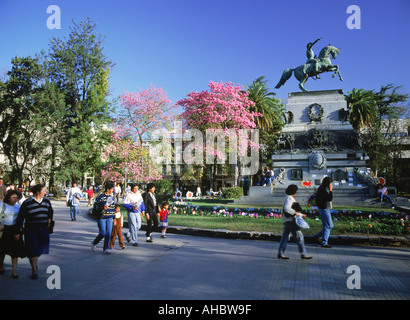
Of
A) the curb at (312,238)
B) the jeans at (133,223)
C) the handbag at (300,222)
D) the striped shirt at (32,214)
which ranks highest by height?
the striped shirt at (32,214)

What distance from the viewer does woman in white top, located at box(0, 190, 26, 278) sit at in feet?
17.4

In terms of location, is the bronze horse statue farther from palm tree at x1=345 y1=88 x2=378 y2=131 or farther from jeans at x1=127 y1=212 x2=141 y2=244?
palm tree at x1=345 y1=88 x2=378 y2=131

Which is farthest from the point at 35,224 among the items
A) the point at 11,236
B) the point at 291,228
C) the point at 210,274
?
the point at 291,228

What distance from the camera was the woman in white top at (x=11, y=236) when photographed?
17.4 feet

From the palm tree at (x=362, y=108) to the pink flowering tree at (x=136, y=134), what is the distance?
24.0 meters

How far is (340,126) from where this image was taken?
2017 cm

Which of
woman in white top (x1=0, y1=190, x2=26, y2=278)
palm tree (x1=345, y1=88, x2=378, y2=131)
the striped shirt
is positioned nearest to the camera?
woman in white top (x1=0, y1=190, x2=26, y2=278)

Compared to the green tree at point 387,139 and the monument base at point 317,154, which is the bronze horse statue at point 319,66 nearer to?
the monument base at point 317,154

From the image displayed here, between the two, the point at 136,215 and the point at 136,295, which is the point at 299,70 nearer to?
the point at 136,215

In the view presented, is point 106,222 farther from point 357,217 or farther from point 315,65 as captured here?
point 315,65

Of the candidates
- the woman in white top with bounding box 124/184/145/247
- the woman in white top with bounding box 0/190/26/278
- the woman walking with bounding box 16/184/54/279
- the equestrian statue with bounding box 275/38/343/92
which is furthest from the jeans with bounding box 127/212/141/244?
the equestrian statue with bounding box 275/38/343/92

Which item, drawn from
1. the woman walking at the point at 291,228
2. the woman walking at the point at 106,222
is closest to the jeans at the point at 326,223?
the woman walking at the point at 291,228

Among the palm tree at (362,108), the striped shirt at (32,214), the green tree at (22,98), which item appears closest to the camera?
the striped shirt at (32,214)

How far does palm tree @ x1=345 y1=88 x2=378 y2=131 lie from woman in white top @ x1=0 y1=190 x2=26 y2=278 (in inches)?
1574
